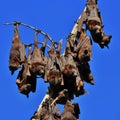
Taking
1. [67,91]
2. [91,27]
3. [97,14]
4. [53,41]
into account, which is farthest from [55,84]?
[97,14]

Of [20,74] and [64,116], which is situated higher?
[20,74]

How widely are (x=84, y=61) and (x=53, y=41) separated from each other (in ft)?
1.92

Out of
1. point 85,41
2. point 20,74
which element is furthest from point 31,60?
point 85,41

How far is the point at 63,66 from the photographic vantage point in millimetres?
8125

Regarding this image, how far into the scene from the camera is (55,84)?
785cm

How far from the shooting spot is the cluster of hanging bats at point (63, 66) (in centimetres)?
784

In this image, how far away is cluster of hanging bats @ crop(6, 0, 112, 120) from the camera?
7836 millimetres

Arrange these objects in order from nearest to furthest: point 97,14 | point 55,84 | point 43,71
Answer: point 55,84, point 43,71, point 97,14

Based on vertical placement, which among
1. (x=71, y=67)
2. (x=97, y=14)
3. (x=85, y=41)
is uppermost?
(x=97, y=14)

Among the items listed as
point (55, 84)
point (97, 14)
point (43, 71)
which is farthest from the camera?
point (97, 14)

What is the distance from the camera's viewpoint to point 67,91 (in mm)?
7895

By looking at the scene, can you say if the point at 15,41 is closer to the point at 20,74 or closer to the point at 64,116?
the point at 20,74

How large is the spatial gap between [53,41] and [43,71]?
0.47 metres

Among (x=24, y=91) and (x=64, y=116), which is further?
(x=24, y=91)
